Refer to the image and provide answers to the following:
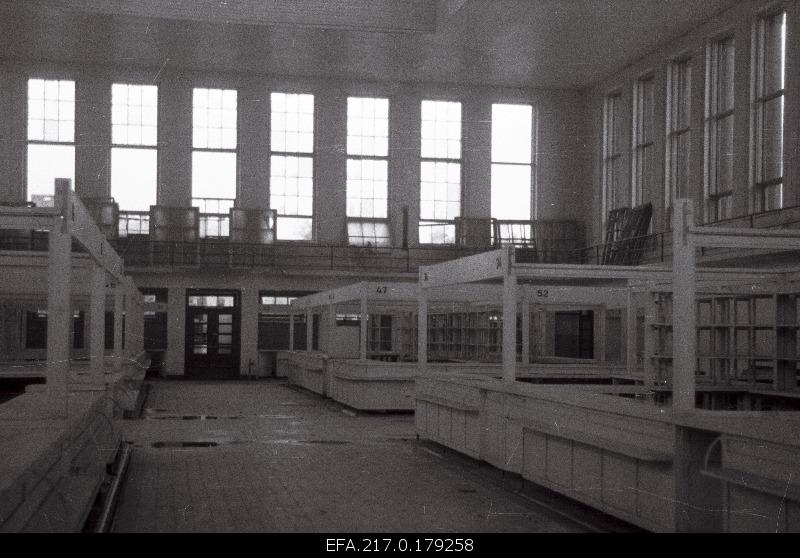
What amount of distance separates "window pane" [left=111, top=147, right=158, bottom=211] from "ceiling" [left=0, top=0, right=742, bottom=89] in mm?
2889

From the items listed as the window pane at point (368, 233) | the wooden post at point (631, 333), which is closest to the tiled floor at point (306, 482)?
the wooden post at point (631, 333)

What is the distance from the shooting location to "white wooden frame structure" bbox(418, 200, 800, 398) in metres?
7.22

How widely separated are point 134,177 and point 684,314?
2727 centimetres

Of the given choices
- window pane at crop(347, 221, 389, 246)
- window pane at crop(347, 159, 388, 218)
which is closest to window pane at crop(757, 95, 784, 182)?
window pane at crop(347, 221, 389, 246)

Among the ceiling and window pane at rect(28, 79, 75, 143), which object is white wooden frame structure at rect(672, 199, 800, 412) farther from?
window pane at rect(28, 79, 75, 143)

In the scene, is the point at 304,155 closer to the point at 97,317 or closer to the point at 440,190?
the point at 440,190

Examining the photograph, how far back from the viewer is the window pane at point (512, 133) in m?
33.9

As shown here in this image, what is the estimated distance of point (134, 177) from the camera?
32.1 meters

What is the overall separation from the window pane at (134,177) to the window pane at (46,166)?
1379mm

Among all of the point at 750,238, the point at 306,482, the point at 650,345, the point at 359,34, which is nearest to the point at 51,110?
the point at 359,34

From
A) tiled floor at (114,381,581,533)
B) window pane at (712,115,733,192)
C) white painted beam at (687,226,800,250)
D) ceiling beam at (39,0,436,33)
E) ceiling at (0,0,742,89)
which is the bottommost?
tiled floor at (114,381,581,533)

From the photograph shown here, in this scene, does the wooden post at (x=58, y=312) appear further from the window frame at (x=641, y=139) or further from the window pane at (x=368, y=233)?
the window pane at (x=368, y=233)

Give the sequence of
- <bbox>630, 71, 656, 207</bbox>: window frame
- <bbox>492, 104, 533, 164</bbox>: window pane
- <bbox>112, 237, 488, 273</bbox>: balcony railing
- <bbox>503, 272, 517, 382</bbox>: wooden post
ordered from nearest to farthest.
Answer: <bbox>503, 272, 517, 382</bbox>: wooden post → <bbox>630, 71, 656, 207</bbox>: window frame → <bbox>112, 237, 488, 273</bbox>: balcony railing → <bbox>492, 104, 533, 164</bbox>: window pane

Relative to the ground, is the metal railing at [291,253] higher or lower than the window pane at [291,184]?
lower
